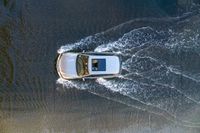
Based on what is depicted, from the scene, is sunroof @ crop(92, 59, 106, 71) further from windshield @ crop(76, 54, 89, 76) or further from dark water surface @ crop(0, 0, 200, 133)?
dark water surface @ crop(0, 0, 200, 133)

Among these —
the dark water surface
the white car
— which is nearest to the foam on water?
the dark water surface

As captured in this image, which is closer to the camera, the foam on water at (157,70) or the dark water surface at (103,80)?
the dark water surface at (103,80)

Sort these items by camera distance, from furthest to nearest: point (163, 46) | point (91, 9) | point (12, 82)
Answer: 1. point (163, 46)
2. point (91, 9)
3. point (12, 82)

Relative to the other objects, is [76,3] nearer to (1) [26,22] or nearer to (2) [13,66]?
(1) [26,22]

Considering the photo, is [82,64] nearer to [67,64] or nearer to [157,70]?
[67,64]

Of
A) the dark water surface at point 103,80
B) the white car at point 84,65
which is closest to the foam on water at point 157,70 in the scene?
the dark water surface at point 103,80

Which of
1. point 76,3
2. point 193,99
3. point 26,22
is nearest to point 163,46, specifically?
point 193,99

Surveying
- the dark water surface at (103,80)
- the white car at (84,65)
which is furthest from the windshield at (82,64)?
the dark water surface at (103,80)

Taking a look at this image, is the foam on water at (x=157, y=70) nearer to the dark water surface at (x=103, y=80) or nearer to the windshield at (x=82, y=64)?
the dark water surface at (x=103, y=80)

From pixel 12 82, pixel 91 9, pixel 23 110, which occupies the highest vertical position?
pixel 91 9
